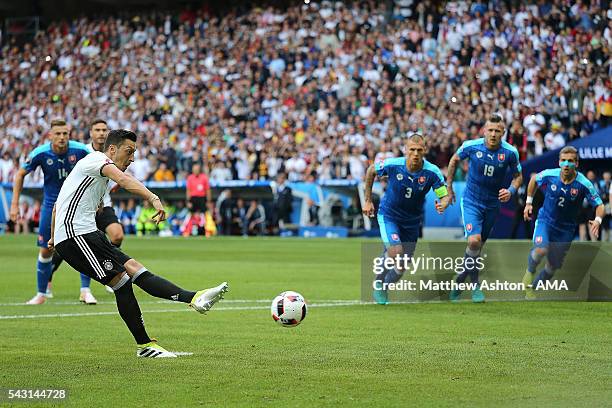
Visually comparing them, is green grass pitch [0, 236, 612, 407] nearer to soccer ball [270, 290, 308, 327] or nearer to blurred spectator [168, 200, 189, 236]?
soccer ball [270, 290, 308, 327]

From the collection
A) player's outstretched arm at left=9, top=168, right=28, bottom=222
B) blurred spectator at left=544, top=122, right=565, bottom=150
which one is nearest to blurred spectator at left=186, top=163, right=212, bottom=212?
blurred spectator at left=544, top=122, right=565, bottom=150

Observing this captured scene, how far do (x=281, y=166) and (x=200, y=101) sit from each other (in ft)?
21.6

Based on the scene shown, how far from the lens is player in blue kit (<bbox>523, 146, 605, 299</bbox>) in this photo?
15.3 m

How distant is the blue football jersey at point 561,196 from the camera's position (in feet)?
51.0

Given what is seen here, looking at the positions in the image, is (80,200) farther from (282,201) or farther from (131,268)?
(282,201)

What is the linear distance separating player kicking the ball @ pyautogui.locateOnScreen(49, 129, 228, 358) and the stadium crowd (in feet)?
74.6

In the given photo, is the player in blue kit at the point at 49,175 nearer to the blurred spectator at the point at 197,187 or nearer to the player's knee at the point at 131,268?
the player's knee at the point at 131,268

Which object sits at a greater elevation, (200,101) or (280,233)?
(200,101)

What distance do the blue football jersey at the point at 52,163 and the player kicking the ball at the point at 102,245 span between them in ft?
17.8

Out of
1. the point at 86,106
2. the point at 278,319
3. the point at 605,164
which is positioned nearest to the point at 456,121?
the point at 605,164

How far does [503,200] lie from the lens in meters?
15.0

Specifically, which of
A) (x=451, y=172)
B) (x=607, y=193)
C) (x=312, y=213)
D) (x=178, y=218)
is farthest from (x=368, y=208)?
(x=178, y=218)

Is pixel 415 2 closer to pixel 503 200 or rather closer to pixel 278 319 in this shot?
pixel 503 200

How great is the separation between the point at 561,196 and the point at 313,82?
2367cm
